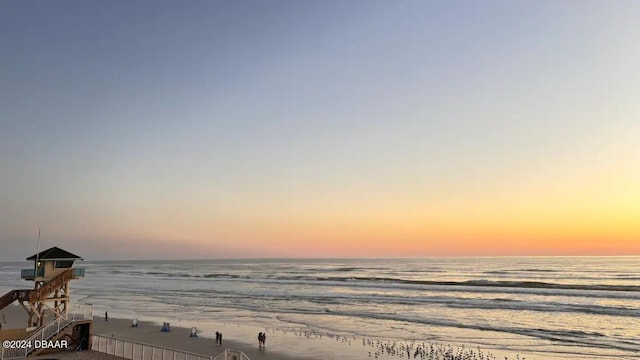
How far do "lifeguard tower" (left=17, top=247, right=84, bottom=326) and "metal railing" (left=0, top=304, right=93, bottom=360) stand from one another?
4.67ft

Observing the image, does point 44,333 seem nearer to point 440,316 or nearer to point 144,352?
point 144,352

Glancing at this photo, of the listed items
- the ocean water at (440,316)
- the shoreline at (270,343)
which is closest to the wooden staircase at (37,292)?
the shoreline at (270,343)

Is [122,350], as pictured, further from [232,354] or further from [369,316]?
[369,316]

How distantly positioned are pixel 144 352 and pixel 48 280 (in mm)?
9132

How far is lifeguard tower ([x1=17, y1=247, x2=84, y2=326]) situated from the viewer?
27719 mm

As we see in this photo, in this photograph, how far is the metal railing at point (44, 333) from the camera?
2348 centimetres

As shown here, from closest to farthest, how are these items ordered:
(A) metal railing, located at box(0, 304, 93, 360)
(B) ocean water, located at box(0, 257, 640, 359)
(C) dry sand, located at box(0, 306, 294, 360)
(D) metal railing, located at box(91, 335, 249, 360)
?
1. (D) metal railing, located at box(91, 335, 249, 360)
2. (A) metal railing, located at box(0, 304, 93, 360)
3. (C) dry sand, located at box(0, 306, 294, 360)
4. (B) ocean water, located at box(0, 257, 640, 359)

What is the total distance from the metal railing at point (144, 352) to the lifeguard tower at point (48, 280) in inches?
129

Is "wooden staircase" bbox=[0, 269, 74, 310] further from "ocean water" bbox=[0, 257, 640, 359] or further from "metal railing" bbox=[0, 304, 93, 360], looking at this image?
"ocean water" bbox=[0, 257, 640, 359]

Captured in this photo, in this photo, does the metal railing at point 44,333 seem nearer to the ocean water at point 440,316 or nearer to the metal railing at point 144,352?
the metal railing at point 144,352

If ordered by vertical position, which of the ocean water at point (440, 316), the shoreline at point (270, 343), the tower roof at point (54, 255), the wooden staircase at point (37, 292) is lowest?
the ocean water at point (440, 316)

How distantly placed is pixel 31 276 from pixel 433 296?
2196 inches

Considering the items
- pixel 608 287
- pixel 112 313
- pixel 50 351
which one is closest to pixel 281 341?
pixel 50 351

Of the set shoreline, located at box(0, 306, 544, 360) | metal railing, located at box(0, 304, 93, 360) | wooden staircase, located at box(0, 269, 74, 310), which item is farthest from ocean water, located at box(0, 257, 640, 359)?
wooden staircase, located at box(0, 269, 74, 310)
